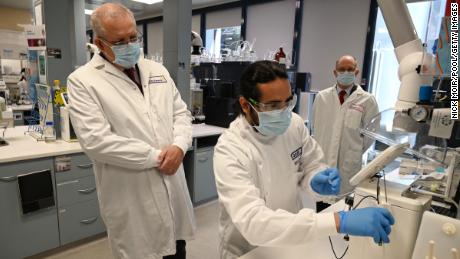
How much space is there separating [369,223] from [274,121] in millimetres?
464

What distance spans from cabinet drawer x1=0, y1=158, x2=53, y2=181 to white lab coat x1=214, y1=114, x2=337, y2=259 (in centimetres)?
157

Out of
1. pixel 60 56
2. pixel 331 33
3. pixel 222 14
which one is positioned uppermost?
pixel 222 14

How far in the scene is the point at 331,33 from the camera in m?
4.40

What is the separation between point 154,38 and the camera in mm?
7605

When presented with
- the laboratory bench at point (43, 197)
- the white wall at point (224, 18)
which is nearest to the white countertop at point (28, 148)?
the laboratory bench at point (43, 197)

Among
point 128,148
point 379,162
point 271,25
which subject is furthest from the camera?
point 271,25

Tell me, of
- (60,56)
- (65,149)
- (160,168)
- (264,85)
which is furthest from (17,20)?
(264,85)

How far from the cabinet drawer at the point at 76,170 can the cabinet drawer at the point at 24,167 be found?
0.35 ft

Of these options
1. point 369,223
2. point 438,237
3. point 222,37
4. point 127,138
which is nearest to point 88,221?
point 127,138

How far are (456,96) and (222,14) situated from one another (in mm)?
5550

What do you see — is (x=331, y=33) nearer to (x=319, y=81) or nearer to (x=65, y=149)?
(x=319, y=81)

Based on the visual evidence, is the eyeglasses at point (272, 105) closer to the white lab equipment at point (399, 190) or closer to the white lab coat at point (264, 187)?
the white lab coat at point (264, 187)

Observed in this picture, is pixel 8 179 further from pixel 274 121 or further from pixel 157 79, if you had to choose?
pixel 274 121

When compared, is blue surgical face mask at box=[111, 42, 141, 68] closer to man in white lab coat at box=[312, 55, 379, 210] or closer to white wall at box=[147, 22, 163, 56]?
man in white lab coat at box=[312, 55, 379, 210]
